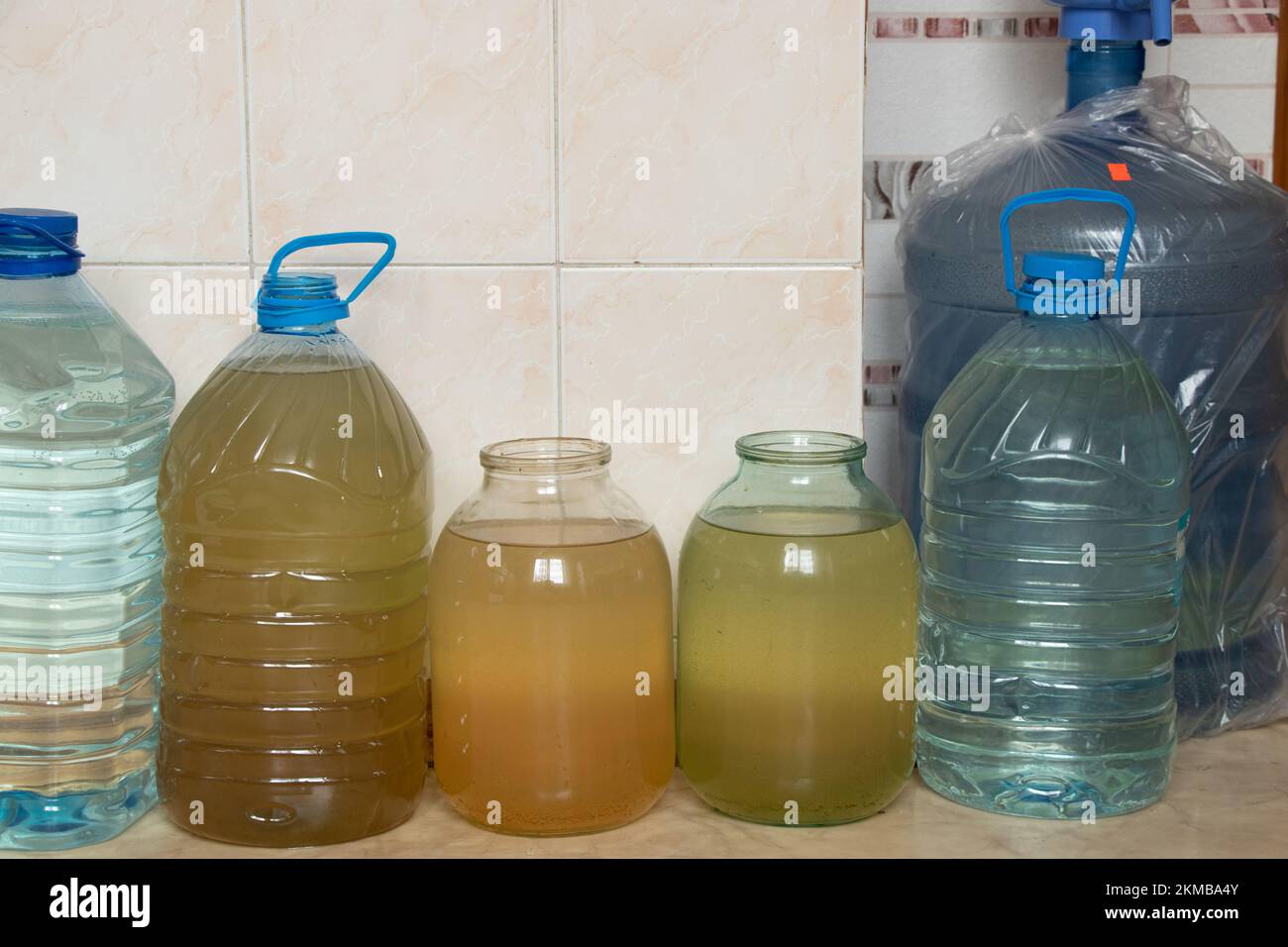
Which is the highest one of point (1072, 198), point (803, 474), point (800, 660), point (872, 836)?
point (1072, 198)

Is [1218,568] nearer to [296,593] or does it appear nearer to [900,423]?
[900,423]

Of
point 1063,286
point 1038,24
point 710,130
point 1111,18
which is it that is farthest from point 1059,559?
point 1038,24

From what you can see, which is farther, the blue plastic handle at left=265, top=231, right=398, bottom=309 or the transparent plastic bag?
the transparent plastic bag

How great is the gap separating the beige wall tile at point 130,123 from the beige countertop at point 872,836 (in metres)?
0.49

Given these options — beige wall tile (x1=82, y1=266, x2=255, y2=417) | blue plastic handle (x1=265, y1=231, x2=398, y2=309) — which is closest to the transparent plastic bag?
blue plastic handle (x1=265, y1=231, x2=398, y2=309)

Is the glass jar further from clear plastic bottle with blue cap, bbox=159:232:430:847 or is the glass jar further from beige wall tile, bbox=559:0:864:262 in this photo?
beige wall tile, bbox=559:0:864:262

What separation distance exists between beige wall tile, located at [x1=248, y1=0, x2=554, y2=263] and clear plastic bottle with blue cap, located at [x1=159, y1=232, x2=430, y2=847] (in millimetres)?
96

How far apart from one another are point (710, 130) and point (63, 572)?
632 mm

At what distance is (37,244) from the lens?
3.70 ft

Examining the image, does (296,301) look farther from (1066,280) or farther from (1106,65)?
(1106,65)

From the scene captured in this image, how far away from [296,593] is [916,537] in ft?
2.08

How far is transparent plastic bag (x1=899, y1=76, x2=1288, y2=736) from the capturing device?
4.30ft

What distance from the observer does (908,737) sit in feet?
3.94
